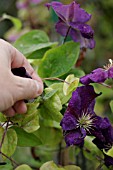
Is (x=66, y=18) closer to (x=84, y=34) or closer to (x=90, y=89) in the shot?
(x=84, y=34)

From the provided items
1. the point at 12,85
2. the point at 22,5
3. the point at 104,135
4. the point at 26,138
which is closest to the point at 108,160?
the point at 104,135

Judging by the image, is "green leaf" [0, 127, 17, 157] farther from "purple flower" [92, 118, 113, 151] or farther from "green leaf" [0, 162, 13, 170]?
"purple flower" [92, 118, 113, 151]

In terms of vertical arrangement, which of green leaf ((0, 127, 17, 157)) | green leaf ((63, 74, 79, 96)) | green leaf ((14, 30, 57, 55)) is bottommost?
green leaf ((0, 127, 17, 157))

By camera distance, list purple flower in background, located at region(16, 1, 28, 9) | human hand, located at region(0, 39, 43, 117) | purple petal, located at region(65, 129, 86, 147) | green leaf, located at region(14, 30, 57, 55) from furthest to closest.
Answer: purple flower in background, located at region(16, 1, 28, 9)
green leaf, located at region(14, 30, 57, 55)
purple petal, located at region(65, 129, 86, 147)
human hand, located at region(0, 39, 43, 117)

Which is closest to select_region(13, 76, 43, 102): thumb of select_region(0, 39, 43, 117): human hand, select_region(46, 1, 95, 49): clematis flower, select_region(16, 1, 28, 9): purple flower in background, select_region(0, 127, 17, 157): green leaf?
select_region(0, 39, 43, 117): human hand

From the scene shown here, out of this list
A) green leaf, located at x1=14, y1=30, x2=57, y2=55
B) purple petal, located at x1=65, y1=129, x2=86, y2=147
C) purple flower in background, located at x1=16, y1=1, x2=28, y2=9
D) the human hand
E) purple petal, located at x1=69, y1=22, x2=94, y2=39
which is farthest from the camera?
purple flower in background, located at x1=16, y1=1, x2=28, y2=9

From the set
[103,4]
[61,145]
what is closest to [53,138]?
[61,145]

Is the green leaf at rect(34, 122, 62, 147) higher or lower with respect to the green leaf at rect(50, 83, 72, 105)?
lower

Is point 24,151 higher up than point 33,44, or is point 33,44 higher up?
point 33,44
